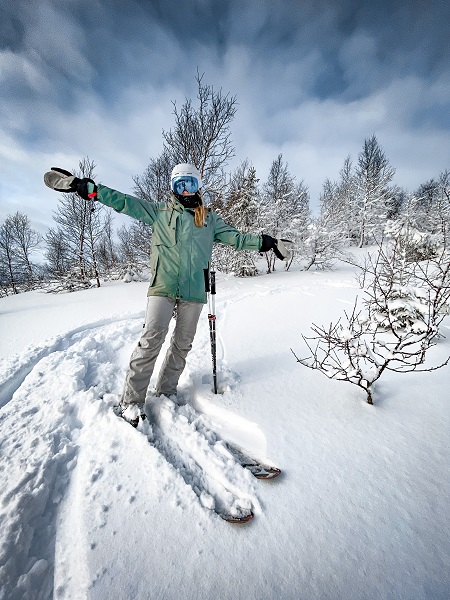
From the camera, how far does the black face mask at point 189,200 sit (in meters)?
2.44

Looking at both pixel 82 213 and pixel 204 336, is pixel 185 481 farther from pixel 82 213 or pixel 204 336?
pixel 82 213

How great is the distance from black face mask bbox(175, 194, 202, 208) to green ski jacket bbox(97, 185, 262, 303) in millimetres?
75

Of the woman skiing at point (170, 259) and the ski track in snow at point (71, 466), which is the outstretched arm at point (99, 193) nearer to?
the woman skiing at point (170, 259)

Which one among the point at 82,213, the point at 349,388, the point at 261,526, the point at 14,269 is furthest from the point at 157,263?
the point at 14,269

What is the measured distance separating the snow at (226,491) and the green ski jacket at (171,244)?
1130mm

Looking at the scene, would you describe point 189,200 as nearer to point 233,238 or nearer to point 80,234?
point 233,238

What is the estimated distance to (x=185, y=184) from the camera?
2428mm

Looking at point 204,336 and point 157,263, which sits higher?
point 157,263

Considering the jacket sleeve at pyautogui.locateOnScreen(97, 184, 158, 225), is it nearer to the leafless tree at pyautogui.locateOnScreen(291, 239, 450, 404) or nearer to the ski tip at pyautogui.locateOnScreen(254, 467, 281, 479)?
the leafless tree at pyautogui.locateOnScreen(291, 239, 450, 404)

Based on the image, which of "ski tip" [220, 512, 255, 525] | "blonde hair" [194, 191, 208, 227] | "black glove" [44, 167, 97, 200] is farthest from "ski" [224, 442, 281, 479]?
"black glove" [44, 167, 97, 200]

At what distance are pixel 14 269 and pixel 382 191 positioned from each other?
37.7 m

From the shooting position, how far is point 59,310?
5.81 metres

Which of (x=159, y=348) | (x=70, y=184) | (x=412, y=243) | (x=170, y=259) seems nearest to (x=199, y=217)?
(x=170, y=259)

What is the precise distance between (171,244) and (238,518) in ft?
7.04
